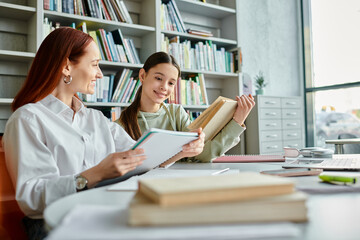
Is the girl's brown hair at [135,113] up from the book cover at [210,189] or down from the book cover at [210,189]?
up

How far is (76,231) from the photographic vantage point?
1.41 ft

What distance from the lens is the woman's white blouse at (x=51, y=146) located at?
0.82 metres

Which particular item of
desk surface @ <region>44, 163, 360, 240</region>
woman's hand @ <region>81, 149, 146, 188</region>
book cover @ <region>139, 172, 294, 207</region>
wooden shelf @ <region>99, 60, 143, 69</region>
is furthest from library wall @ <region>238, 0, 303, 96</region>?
book cover @ <region>139, 172, 294, 207</region>

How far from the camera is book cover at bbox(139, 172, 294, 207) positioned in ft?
→ 1.39

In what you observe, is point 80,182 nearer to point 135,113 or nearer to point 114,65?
point 135,113

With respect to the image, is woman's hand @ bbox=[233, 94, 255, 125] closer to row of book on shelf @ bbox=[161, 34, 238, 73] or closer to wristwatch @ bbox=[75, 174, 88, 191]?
wristwatch @ bbox=[75, 174, 88, 191]

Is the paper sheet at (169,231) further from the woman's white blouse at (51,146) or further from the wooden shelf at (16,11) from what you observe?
the wooden shelf at (16,11)

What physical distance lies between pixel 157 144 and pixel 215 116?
40 cm

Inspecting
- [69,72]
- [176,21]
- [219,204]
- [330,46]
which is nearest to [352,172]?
[219,204]

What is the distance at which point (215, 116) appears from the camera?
1274mm

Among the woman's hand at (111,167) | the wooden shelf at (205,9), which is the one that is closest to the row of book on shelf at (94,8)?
the wooden shelf at (205,9)

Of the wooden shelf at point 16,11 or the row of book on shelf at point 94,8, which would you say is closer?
the wooden shelf at point 16,11

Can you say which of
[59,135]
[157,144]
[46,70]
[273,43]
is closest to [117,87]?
A: [46,70]

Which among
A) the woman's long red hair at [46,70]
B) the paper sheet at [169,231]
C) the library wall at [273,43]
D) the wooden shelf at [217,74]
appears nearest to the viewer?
the paper sheet at [169,231]
